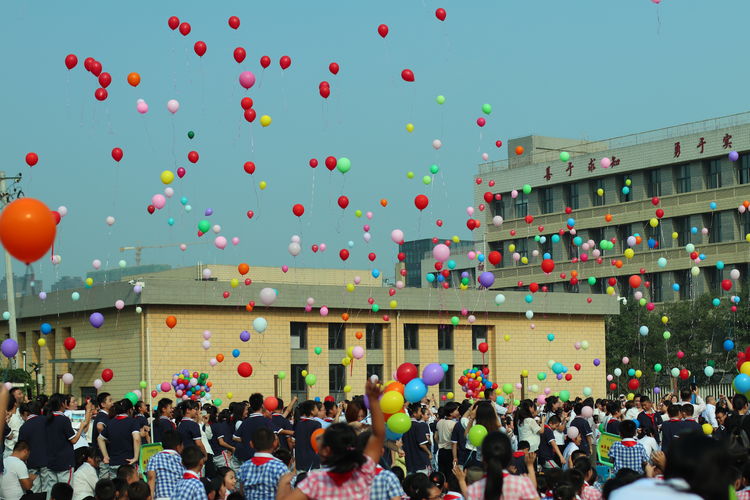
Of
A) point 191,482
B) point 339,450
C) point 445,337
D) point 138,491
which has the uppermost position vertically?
point 445,337

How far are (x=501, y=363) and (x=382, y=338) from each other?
15.6ft

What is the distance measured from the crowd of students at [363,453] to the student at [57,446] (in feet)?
0.04

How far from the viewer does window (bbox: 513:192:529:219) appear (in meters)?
64.0

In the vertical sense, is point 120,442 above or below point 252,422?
below

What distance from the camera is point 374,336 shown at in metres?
41.2

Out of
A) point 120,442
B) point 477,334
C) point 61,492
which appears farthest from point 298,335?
point 61,492

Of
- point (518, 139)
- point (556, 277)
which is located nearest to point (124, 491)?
point (556, 277)

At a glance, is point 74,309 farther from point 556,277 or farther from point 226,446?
point 556,277

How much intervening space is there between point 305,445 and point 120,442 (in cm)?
238

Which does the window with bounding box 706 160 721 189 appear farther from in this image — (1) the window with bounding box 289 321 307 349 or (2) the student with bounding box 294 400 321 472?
(2) the student with bounding box 294 400 321 472

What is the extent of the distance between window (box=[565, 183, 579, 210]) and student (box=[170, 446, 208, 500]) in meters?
53.4

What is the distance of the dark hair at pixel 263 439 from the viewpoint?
8547mm

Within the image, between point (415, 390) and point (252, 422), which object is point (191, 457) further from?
point (415, 390)

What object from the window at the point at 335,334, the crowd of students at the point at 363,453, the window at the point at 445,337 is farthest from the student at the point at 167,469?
the window at the point at 445,337
